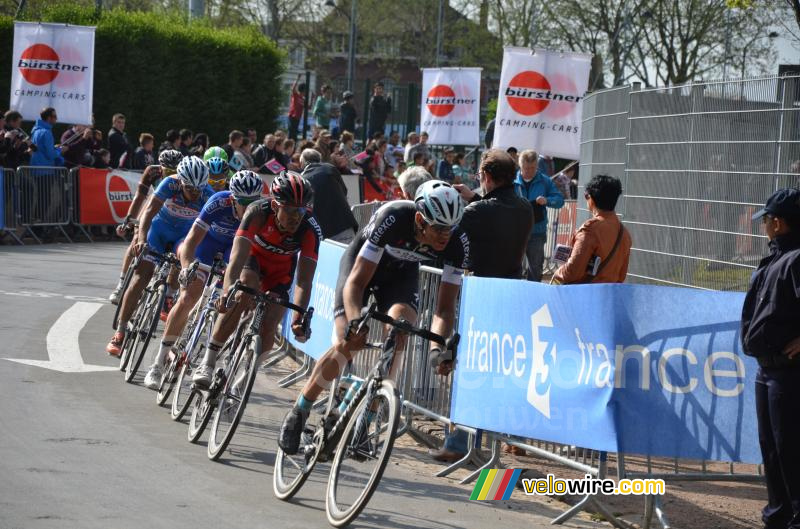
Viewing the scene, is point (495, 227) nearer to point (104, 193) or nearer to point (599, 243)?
point (599, 243)

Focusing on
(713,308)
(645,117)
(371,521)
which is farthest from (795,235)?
(645,117)

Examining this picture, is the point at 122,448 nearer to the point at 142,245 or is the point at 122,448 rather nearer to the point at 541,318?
the point at 541,318

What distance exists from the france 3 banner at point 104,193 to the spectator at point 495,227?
16.0 meters

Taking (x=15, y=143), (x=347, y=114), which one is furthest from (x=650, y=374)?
(x=347, y=114)

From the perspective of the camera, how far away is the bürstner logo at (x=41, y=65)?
22.5m

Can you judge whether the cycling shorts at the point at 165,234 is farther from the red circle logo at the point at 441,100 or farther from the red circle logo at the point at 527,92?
the red circle logo at the point at 441,100

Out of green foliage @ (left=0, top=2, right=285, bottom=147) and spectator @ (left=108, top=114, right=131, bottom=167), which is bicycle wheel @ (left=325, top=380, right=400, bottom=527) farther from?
green foliage @ (left=0, top=2, right=285, bottom=147)

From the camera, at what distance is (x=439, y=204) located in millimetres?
6773

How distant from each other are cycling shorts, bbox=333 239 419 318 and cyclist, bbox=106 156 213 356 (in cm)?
431

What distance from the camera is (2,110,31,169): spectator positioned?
21.7m

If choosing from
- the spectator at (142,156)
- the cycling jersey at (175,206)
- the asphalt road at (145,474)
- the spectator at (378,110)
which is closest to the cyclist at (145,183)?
the cycling jersey at (175,206)

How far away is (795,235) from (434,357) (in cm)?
206

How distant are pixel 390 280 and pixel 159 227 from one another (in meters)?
4.96

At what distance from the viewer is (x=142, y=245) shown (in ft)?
38.5
